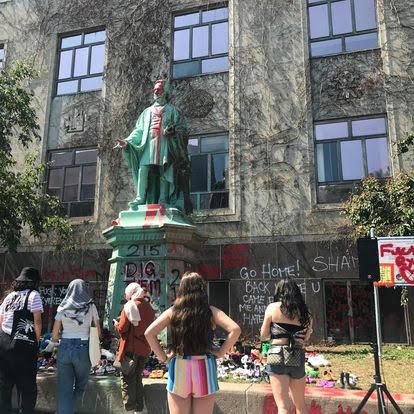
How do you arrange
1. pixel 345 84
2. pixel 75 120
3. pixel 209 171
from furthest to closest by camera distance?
pixel 75 120
pixel 209 171
pixel 345 84

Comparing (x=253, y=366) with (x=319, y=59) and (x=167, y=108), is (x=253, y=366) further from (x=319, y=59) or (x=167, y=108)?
(x=319, y=59)

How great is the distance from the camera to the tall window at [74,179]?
15.8 m

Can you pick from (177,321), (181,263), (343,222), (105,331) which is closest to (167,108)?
(181,263)

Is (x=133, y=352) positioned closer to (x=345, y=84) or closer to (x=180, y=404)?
(x=180, y=404)

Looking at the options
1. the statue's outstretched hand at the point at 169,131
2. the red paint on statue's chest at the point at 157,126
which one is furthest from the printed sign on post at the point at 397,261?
the red paint on statue's chest at the point at 157,126

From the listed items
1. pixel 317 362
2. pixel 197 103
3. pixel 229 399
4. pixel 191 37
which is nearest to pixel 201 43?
pixel 191 37

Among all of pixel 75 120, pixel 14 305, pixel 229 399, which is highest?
pixel 75 120

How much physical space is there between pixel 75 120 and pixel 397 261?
12.2 meters

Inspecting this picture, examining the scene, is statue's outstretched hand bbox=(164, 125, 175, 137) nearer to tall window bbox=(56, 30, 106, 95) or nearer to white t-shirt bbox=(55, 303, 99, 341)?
white t-shirt bbox=(55, 303, 99, 341)

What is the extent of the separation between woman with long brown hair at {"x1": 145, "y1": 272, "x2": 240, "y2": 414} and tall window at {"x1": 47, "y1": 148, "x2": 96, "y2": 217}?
12365mm


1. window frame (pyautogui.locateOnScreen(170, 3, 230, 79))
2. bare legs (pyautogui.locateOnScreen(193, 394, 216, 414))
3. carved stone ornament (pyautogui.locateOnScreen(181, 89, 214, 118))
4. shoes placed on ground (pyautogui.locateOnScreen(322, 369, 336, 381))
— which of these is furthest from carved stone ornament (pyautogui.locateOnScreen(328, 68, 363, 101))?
bare legs (pyautogui.locateOnScreen(193, 394, 216, 414))

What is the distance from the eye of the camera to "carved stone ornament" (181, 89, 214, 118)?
15.1m

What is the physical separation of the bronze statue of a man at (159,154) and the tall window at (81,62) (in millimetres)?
8652

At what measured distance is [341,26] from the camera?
1455 centimetres
